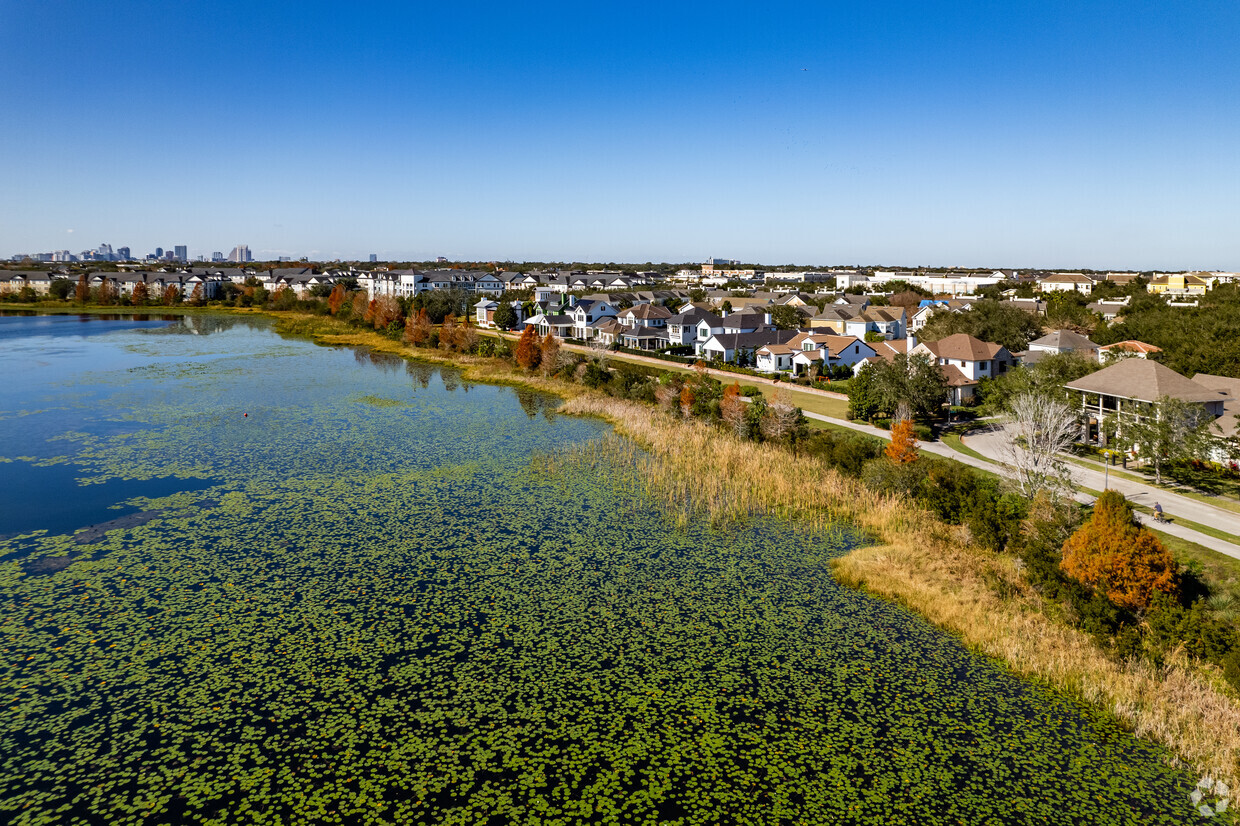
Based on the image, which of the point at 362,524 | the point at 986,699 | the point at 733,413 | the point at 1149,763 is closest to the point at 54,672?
the point at 362,524

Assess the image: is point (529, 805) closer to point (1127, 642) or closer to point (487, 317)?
point (1127, 642)

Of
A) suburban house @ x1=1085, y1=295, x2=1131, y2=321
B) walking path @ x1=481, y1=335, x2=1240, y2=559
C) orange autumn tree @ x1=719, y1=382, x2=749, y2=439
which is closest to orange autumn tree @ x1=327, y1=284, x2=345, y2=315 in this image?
orange autumn tree @ x1=719, y1=382, x2=749, y2=439

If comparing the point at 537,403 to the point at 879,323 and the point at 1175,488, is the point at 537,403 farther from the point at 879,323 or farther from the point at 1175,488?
the point at 879,323

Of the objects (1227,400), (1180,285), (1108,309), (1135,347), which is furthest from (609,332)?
(1180,285)

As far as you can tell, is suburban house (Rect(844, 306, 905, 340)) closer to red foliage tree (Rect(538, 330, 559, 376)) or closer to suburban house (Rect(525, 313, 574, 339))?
suburban house (Rect(525, 313, 574, 339))

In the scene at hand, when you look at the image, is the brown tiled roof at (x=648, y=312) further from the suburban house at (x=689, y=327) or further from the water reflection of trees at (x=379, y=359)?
the water reflection of trees at (x=379, y=359)

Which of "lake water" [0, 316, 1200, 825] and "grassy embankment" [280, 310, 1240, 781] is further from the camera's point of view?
"grassy embankment" [280, 310, 1240, 781]
